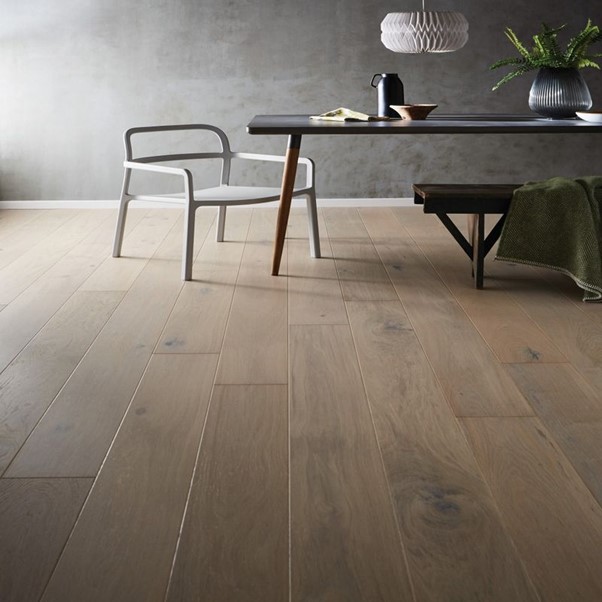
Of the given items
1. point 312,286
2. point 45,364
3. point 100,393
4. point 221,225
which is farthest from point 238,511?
point 221,225

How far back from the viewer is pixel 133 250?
13.5 feet

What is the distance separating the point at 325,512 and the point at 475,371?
2.97 feet

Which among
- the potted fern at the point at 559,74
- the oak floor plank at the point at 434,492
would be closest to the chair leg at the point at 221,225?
the potted fern at the point at 559,74

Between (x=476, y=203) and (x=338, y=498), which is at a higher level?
(x=476, y=203)

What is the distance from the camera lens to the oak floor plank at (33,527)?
1432mm

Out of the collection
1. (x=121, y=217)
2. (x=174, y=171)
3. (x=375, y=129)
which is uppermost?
(x=375, y=129)

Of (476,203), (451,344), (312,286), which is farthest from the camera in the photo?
(312,286)

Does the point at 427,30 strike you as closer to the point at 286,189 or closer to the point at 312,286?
the point at 286,189

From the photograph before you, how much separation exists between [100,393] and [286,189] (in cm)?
151

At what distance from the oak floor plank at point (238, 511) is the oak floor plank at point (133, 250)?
1.42 metres

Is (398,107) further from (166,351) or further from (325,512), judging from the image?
(325,512)

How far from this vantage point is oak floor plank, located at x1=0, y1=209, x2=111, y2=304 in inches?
136

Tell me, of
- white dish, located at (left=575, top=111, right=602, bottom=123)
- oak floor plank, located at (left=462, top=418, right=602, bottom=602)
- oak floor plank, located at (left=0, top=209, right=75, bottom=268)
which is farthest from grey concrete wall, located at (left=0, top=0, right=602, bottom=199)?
oak floor plank, located at (left=462, top=418, right=602, bottom=602)

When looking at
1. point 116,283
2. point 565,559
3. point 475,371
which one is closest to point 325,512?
point 565,559
